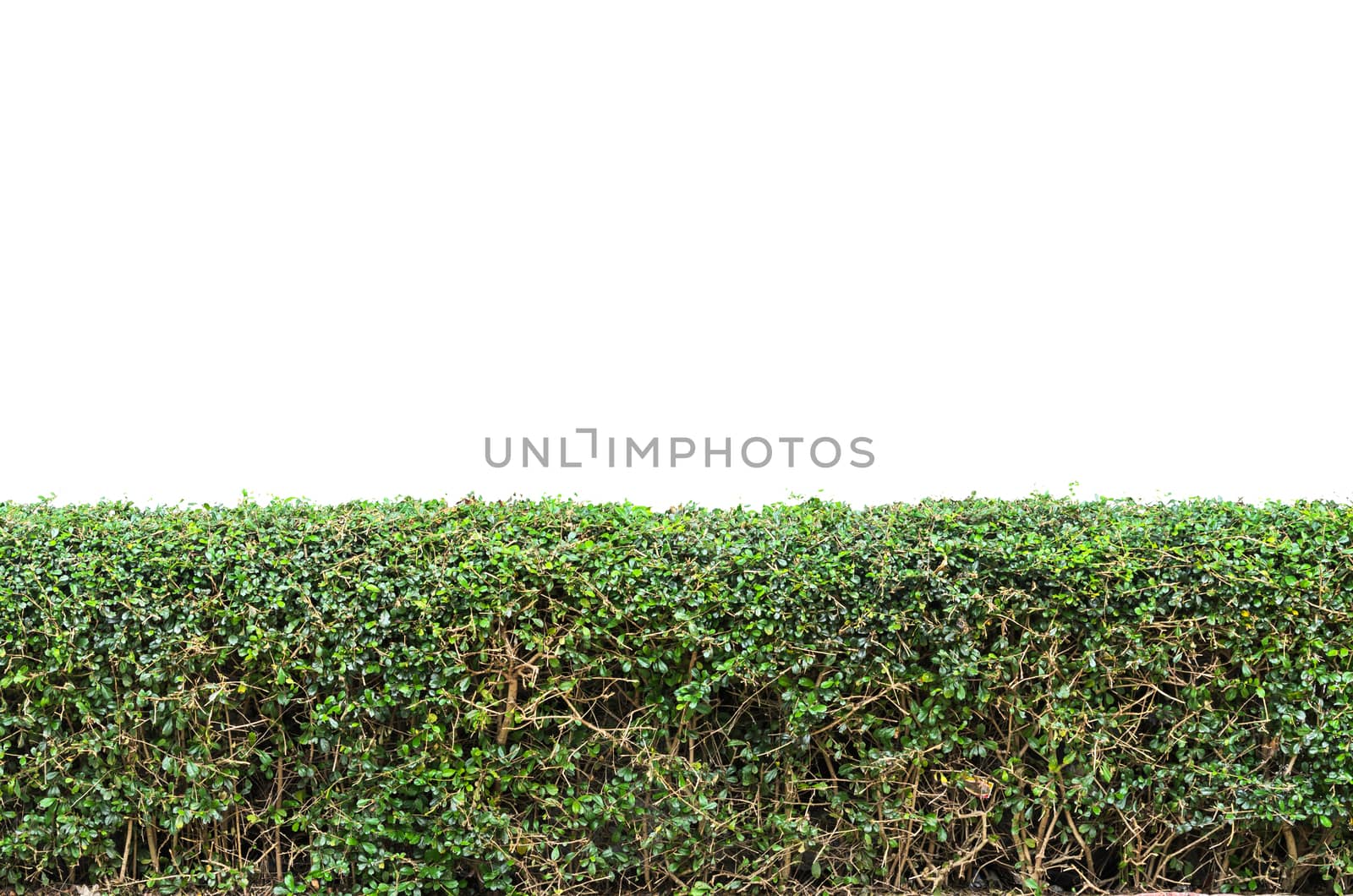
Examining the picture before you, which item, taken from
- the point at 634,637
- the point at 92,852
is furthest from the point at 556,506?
the point at 92,852

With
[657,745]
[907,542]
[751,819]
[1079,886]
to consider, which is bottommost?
[1079,886]

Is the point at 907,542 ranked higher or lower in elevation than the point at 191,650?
higher

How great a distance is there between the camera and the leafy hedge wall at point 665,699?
407cm

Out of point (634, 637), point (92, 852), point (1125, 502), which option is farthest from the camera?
point (1125, 502)

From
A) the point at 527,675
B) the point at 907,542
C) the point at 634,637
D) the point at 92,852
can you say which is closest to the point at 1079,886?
the point at 907,542

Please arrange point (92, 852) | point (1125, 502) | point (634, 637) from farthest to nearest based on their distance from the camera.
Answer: point (1125, 502) → point (92, 852) → point (634, 637)

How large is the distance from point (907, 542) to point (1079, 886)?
5.50 ft

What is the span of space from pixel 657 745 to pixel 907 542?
130 centimetres

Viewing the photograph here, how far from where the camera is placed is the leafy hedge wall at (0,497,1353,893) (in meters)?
4.07

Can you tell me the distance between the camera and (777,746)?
4.20m

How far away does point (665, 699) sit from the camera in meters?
4.13

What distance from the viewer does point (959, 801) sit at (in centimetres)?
427

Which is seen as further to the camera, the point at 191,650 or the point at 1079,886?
the point at 1079,886

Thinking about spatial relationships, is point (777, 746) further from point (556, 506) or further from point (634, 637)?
point (556, 506)
